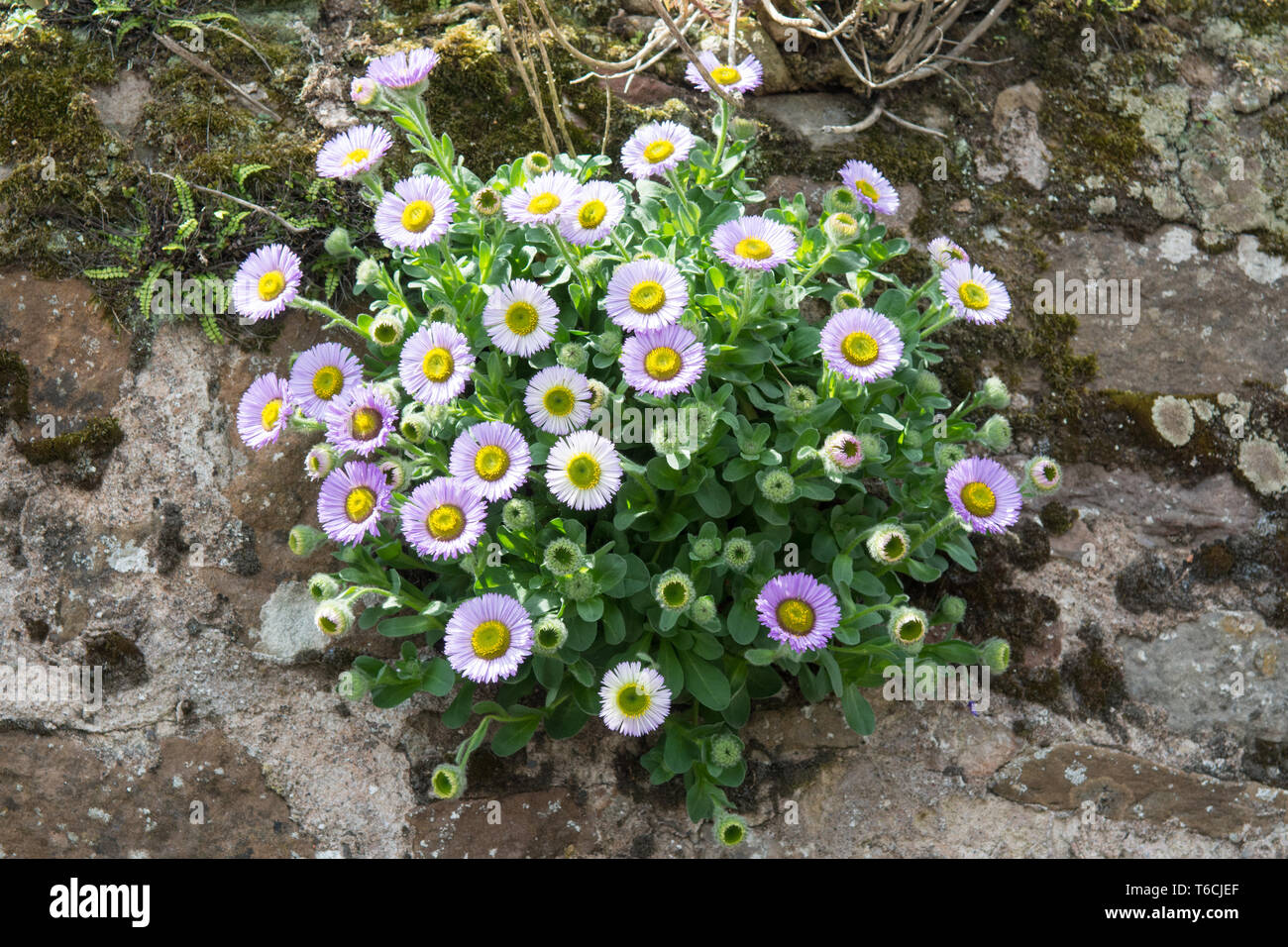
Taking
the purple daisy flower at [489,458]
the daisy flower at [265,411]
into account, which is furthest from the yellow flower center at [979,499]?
the daisy flower at [265,411]

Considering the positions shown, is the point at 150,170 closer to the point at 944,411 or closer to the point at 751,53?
the point at 751,53

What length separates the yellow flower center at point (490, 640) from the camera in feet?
7.73

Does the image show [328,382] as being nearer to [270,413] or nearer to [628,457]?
[270,413]

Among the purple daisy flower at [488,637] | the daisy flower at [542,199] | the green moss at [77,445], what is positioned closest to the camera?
the purple daisy flower at [488,637]

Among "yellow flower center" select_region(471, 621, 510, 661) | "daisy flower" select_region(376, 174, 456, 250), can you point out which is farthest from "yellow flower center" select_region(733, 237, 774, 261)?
"yellow flower center" select_region(471, 621, 510, 661)

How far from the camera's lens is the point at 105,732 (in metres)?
2.77

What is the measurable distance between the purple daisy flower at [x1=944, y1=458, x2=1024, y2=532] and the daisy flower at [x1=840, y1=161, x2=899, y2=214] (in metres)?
0.92

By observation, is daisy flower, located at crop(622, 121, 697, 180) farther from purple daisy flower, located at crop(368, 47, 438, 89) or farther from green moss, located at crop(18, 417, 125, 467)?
green moss, located at crop(18, 417, 125, 467)

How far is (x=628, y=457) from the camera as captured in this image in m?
2.83

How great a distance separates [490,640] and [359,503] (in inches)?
19.5

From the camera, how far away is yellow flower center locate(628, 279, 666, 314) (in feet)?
8.35

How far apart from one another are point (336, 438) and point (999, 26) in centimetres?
302

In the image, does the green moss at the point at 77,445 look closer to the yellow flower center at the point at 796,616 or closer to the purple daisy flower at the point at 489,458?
the purple daisy flower at the point at 489,458

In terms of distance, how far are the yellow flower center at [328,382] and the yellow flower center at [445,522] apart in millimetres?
488
